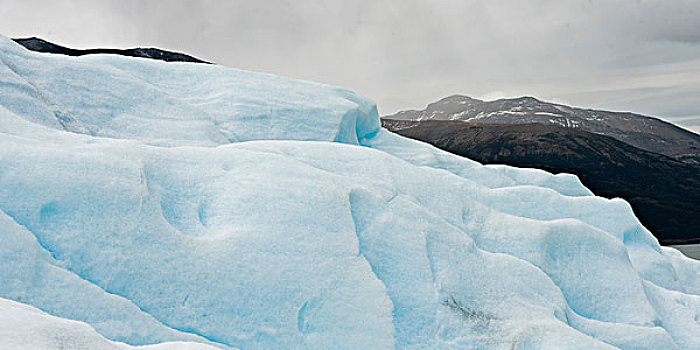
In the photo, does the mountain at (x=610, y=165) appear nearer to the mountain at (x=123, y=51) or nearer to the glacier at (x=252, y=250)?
the mountain at (x=123, y=51)

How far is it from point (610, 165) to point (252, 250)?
105 meters

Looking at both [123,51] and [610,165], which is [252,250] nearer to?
[610,165]

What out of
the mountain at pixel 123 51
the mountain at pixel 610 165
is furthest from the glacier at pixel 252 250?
the mountain at pixel 123 51

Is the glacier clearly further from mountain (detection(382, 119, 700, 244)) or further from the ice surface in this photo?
mountain (detection(382, 119, 700, 244))

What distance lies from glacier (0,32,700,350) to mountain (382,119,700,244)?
7084 cm

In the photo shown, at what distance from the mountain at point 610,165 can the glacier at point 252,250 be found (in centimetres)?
7084

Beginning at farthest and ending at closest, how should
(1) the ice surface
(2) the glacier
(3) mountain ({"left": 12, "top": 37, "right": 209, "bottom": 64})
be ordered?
(3) mountain ({"left": 12, "top": 37, "right": 209, "bottom": 64})
(2) the glacier
(1) the ice surface

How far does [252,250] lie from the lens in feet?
18.6

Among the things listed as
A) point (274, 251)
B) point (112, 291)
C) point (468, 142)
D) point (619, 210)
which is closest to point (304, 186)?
point (274, 251)

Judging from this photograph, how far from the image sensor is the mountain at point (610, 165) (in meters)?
75.1

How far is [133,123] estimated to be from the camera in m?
9.35

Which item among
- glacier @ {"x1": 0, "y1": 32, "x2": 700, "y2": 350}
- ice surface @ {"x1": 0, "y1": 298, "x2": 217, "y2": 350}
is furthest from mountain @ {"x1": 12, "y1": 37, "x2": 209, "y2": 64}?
ice surface @ {"x1": 0, "y1": 298, "x2": 217, "y2": 350}

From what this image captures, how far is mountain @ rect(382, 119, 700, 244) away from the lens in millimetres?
75062

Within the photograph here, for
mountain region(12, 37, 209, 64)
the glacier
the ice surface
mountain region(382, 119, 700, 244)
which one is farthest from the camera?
mountain region(12, 37, 209, 64)
